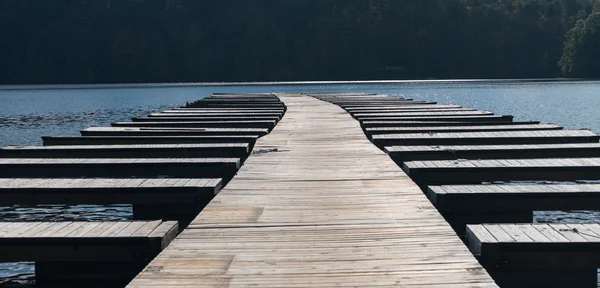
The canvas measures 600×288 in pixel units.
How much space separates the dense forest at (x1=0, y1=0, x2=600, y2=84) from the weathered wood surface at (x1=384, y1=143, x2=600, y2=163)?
12316 cm

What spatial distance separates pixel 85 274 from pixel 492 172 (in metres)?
5.67

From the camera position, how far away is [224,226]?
7.37 metres

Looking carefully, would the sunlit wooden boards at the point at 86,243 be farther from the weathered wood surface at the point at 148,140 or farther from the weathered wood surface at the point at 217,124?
the weathered wood surface at the point at 217,124

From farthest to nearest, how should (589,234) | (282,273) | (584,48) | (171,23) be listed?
1. (171,23)
2. (584,48)
3. (589,234)
4. (282,273)

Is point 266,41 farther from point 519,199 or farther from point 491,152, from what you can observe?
point 519,199

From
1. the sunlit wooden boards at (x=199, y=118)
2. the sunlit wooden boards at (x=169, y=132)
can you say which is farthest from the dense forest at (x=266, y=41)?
the sunlit wooden boards at (x=169, y=132)

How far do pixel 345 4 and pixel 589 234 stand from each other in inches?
5521

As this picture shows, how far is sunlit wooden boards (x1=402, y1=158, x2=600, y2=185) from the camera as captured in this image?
35.4 feet

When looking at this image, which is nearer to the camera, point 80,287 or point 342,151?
point 80,287

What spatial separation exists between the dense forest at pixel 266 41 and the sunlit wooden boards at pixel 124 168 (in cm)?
12407

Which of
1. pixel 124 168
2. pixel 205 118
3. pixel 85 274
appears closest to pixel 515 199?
pixel 85 274

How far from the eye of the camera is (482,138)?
1481cm

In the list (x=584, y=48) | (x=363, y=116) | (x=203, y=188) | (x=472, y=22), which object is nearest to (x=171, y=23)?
(x=472, y=22)

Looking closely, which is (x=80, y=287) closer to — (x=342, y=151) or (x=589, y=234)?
(x=589, y=234)
